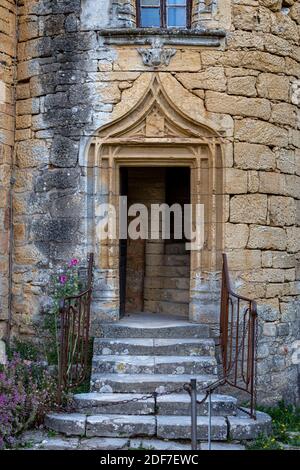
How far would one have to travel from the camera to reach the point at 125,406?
19.2 ft

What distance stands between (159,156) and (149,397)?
9.54 feet

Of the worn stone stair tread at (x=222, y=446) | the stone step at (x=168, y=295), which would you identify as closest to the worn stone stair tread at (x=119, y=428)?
the worn stone stair tread at (x=222, y=446)

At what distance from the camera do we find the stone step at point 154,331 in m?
6.83

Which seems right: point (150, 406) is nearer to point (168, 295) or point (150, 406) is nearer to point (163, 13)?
point (168, 295)

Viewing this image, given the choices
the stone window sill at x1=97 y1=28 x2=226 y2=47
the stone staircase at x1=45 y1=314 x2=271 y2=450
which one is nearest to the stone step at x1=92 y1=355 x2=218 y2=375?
the stone staircase at x1=45 y1=314 x2=271 y2=450

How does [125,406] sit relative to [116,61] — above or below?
below

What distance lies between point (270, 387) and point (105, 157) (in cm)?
314

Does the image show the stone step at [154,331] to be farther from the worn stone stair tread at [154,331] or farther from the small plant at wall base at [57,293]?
the small plant at wall base at [57,293]

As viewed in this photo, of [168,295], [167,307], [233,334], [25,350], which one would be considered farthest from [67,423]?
[168,295]

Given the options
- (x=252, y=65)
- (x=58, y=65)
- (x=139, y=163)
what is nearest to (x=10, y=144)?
(x=58, y=65)
